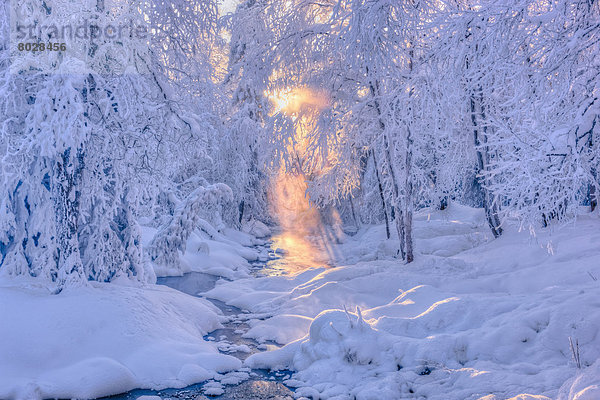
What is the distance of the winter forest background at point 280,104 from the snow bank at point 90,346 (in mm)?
613

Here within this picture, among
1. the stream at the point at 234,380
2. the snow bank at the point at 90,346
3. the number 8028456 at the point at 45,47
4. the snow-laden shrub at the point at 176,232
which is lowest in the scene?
the stream at the point at 234,380

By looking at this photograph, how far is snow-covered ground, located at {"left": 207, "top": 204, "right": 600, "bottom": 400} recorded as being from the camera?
477 cm

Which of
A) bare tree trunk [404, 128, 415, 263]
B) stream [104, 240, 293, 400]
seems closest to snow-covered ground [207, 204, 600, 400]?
stream [104, 240, 293, 400]

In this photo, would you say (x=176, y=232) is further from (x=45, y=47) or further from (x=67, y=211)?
(x=45, y=47)

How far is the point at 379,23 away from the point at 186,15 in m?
3.19

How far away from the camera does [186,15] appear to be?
7.51 metres

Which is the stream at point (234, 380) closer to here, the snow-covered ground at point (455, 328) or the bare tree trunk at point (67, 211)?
the snow-covered ground at point (455, 328)

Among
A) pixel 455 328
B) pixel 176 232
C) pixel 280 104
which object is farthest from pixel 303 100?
pixel 455 328

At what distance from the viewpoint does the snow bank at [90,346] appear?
5703mm

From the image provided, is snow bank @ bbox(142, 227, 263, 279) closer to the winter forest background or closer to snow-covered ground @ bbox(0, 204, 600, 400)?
the winter forest background

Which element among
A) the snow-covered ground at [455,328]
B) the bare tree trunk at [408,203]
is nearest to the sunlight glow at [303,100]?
the bare tree trunk at [408,203]

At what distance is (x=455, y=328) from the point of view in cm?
596

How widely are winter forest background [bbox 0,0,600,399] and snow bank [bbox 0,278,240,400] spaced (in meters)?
0.61

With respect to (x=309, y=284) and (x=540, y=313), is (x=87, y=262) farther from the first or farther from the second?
(x=540, y=313)
